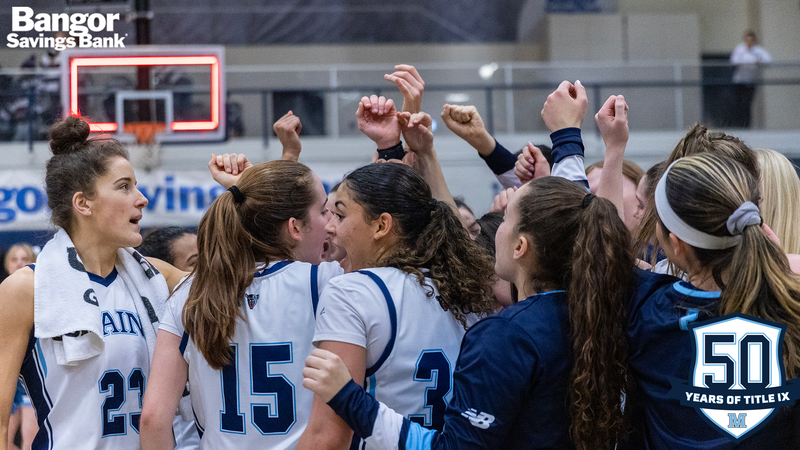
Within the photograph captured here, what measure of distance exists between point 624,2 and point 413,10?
3785 mm

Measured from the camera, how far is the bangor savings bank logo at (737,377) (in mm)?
1545

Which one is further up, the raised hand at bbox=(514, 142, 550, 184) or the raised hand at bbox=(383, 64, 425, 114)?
the raised hand at bbox=(383, 64, 425, 114)

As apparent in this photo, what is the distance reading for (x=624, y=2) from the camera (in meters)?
12.6

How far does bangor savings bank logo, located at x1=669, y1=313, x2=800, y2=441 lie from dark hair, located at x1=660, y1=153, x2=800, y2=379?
3cm

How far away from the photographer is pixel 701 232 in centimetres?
161

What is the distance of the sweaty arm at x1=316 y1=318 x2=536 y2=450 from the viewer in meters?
1.58

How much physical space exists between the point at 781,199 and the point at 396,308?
4.20 feet

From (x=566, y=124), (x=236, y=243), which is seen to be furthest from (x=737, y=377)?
(x=236, y=243)

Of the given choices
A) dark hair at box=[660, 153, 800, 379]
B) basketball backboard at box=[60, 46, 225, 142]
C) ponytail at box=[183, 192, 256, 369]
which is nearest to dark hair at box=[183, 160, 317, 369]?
ponytail at box=[183, 192, 256, 369]

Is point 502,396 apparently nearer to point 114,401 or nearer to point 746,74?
point 114,401

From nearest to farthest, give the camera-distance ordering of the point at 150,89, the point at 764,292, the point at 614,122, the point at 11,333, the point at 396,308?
the point at 764,292 → the point at 396,308 → the point at 11,333 → the point at 614,122 → the point at 150,89

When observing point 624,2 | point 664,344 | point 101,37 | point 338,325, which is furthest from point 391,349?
point 624,2

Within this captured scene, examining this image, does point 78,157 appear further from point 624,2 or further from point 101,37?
point 624,2

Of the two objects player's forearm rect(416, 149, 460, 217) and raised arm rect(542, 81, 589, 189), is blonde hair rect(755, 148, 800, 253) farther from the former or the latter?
player's forearm rect(416, 149, 460, 217)
